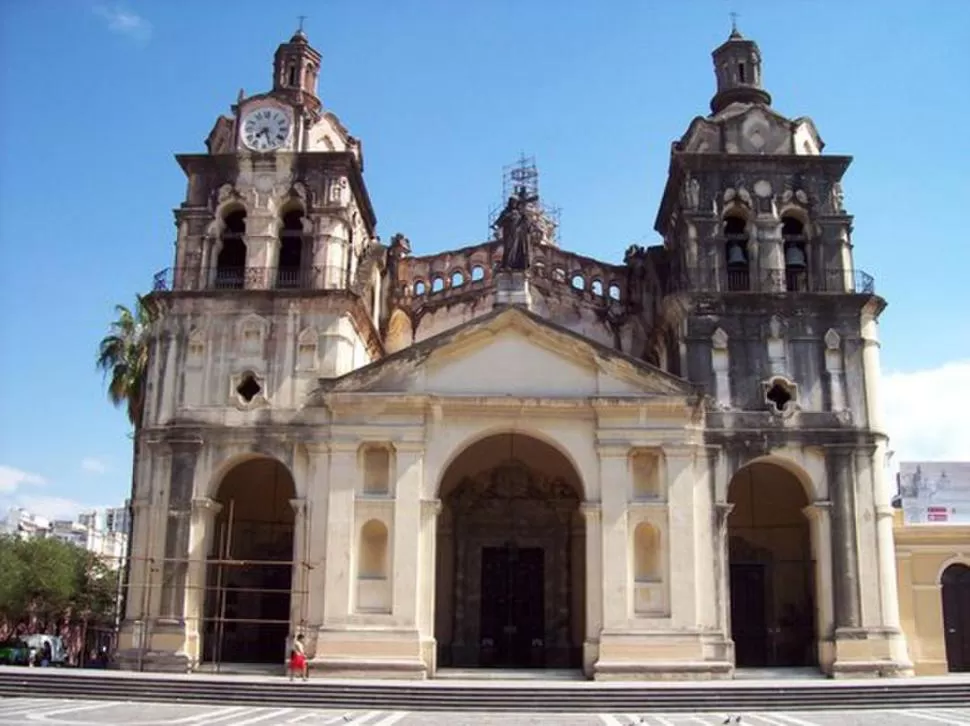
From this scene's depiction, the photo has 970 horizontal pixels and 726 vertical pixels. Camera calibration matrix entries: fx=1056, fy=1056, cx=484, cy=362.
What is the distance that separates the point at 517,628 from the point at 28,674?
1346 cm

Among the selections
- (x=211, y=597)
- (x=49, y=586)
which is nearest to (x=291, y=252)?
(x=211, y=597)

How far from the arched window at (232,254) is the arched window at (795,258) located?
53.1ft

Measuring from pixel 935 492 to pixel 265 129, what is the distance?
925 inches

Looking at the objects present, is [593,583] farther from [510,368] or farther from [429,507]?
[510,368]

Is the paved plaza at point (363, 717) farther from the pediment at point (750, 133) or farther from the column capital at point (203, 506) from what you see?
the pediment at point (750, 133)

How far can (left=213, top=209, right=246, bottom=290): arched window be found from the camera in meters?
31.2

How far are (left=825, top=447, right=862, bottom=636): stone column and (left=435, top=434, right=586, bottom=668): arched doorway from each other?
23.6 feet

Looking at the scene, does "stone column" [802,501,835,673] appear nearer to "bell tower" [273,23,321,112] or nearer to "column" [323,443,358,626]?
"column" [323,443,358,626]

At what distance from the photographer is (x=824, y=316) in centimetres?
3028

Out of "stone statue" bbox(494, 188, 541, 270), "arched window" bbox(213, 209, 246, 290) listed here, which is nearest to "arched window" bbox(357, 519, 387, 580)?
"arched window" bbox(213, 209, 246, 290)

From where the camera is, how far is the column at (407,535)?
27266mm

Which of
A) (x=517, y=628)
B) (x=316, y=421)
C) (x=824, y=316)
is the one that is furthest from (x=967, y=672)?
(x=316, y=421)

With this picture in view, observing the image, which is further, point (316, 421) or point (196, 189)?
point (196, 189)

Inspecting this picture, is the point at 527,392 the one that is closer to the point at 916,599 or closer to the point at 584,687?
the point at 584,687
